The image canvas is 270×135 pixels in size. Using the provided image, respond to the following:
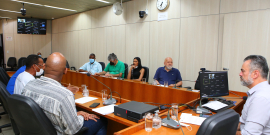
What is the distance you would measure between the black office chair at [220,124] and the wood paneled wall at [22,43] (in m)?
9.85

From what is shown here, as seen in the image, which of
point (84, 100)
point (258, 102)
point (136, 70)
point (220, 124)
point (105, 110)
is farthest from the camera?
point (136, 70)

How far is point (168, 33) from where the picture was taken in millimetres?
4578

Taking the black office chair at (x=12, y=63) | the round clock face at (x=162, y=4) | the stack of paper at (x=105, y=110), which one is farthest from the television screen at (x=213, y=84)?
the black office chair at (x=12, y=63)

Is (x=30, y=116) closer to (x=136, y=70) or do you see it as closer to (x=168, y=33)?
(x=136, y=70)

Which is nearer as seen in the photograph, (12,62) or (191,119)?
(191,119)

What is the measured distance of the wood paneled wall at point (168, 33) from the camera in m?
3.76

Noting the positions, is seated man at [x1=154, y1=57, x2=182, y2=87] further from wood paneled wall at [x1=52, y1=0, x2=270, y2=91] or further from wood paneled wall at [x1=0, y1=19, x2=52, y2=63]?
wood paneled wall at [x1=0, y1=19, x2=52, y2=63]

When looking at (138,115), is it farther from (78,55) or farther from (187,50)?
(78,55)

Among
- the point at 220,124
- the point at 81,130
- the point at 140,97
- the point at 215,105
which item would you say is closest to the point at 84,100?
the point at 81,130

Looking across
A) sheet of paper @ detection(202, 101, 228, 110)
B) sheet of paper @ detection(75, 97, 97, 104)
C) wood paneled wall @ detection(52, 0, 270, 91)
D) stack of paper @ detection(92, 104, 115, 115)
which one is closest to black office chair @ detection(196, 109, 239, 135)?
sheet of paper @ detection(202, 101, 228, 110)

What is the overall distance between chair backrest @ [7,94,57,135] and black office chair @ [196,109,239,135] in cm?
111

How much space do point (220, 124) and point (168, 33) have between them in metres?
3.90

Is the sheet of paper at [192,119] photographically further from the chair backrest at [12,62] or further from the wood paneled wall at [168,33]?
the chair backrest at [12,62]

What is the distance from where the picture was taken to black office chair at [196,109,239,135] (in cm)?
86
